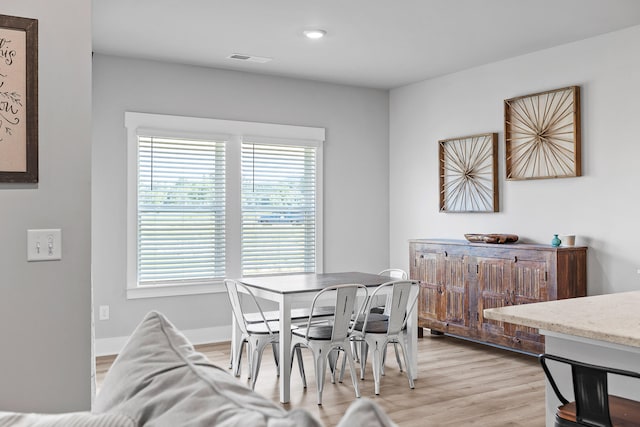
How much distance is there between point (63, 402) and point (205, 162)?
398cm

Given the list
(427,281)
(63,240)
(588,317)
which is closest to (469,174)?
(427,281)

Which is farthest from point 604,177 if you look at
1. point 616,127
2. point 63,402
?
point 63,402

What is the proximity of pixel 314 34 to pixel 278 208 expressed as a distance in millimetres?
2124

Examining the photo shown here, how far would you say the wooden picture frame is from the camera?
84.2 inches

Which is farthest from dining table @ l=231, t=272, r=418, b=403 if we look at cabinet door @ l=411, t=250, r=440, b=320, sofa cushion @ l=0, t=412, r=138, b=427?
sofa cushion @ l=0, t=412, r=138, b=427

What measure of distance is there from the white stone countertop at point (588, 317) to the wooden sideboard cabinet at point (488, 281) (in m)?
2.11

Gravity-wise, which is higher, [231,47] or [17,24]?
[231,47]

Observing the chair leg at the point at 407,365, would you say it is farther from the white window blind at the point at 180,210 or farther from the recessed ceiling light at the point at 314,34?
the recessed ceiling light at the point at 314,34

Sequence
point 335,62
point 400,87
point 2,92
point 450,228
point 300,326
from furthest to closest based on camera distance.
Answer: point 400,87
point 450,228
point 335,62
point 300,326
point 2,92

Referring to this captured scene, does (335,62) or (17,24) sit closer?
(17,24)

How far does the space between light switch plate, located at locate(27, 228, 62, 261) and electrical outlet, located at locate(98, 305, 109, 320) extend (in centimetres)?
353

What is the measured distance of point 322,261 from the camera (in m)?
6.73

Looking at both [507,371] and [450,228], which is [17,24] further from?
[450,228]

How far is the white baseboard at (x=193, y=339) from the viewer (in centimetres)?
549
